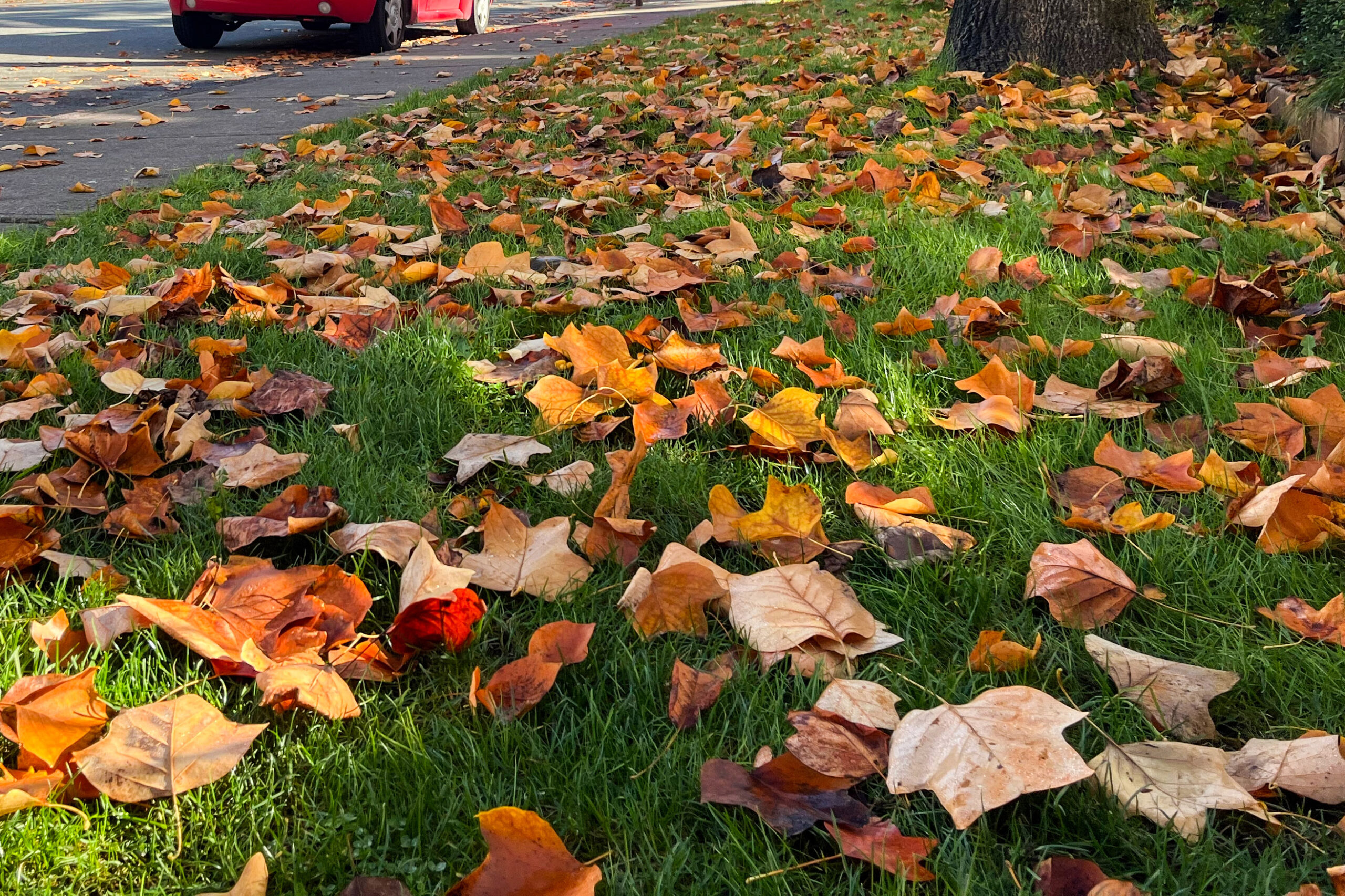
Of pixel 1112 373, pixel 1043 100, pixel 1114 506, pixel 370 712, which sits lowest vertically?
pixel 370 712

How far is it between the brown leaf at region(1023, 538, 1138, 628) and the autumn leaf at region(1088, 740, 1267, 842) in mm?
273

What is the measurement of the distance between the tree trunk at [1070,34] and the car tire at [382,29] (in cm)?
633

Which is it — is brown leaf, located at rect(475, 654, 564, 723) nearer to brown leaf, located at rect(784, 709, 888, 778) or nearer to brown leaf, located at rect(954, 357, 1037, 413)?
brown leaf, located at rect(784, 709, 888, 778)

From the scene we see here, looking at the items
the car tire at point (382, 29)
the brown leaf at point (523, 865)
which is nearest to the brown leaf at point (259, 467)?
the brown leaf at point (523, 865)

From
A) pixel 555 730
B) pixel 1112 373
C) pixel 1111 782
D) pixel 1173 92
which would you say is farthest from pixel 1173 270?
pixel 1173 92

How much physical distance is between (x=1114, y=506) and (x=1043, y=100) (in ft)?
11.3

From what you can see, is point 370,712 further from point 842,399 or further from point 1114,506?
point 1114,506

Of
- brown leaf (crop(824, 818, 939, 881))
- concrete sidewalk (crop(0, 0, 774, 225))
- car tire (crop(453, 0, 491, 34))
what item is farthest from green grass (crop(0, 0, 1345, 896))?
car tire (crop(453, 0, 491, 34))

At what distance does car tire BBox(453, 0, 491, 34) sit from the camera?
1181 cm

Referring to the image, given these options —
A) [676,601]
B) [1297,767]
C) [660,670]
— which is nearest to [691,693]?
[660,670]

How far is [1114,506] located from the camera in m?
1.75

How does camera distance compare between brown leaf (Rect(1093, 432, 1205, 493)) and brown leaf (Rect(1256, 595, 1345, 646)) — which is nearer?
brown leaf (Rect(1256, 595, 1345, 646))

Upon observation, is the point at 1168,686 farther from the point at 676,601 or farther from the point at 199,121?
the point at 199,121

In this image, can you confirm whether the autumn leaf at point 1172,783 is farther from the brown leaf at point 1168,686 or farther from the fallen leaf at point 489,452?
the fallen leaf at point 489,452
